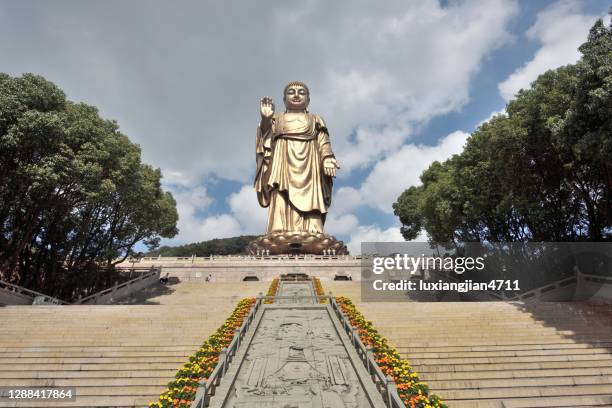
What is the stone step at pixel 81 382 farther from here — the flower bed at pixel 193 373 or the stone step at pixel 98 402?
the flower bed at pixel 193 373

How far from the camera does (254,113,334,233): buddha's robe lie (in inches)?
1145

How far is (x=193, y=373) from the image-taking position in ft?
22.5

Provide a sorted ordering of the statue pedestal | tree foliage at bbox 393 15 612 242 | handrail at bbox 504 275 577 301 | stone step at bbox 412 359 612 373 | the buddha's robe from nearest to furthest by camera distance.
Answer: stone step at bbox 412 359 612 373
tree foliage at bbox 393 15 612 242
handrail at bbox 504 275 577 301
the statue pedestal
the buddha's robe

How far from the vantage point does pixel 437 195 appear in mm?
21438

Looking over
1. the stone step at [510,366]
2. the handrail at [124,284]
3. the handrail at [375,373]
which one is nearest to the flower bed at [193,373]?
the handrail at [375,373]

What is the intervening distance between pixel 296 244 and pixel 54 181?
637 inches

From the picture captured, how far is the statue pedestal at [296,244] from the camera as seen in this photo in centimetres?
2705

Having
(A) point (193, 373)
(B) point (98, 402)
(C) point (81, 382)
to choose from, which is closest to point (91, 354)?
(C) point (81, 382)

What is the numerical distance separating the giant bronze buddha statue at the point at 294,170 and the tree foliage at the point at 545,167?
859 cm

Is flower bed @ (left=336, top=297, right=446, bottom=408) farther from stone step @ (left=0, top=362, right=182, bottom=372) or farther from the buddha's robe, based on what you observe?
the buddha's robe

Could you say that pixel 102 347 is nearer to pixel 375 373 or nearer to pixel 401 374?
pixel 375 373

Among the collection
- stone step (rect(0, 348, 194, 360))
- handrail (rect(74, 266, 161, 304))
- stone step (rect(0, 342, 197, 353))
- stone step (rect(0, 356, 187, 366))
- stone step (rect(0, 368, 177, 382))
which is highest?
handrail (rect(74, 266, 161, 304))

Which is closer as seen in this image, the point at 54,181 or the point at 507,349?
the point at 507,349

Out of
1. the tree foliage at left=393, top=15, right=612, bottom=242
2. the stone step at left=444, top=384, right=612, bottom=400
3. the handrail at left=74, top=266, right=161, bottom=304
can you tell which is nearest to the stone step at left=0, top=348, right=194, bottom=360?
the stone step at left=444, top=384, right=612, bottom=400
